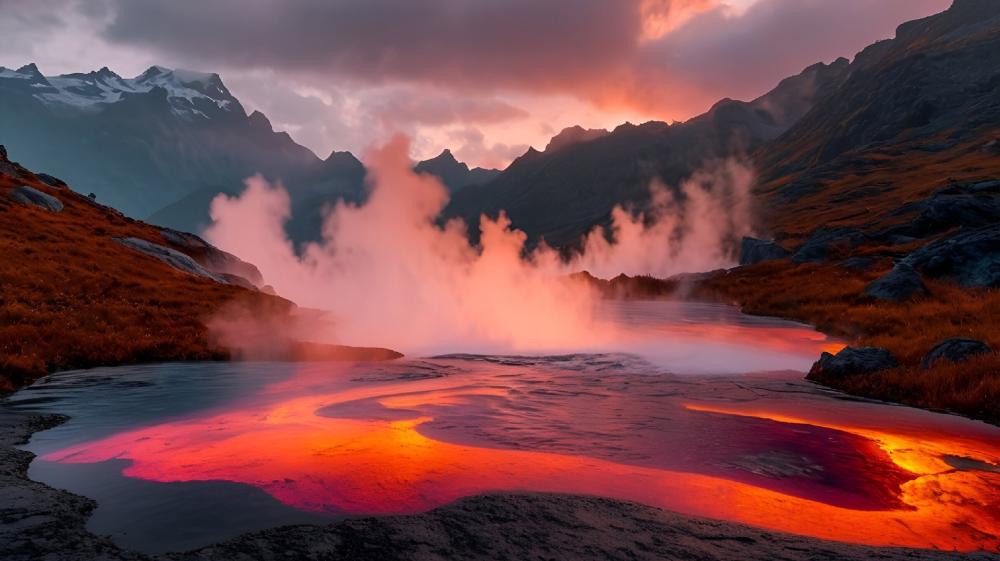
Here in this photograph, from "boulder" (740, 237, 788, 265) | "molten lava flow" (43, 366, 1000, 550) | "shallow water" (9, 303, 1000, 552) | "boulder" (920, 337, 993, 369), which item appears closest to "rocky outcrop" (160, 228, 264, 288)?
"shallow water" (9, 303, 1000, 552)

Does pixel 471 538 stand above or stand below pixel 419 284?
below

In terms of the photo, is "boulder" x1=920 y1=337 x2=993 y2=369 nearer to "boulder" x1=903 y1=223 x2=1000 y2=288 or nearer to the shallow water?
the shallow water

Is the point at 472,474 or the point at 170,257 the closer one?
the point at 472,474

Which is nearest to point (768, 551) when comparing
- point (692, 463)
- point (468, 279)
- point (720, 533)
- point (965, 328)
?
point (720, 533)

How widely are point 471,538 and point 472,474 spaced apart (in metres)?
3.55

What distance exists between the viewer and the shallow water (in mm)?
11016

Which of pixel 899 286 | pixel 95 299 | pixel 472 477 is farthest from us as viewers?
pixel 899 286

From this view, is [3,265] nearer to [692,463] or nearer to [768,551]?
[692,463]

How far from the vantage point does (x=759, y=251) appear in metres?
122

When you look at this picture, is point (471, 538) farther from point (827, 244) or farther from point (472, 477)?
point (827, 244)

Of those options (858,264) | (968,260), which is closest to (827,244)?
(858,264)

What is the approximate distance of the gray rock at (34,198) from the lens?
56.9 meters

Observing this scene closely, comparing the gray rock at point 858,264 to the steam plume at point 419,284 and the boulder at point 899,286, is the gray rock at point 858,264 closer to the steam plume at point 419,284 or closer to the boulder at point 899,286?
the boulder at point 899,286

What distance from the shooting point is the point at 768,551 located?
930 cm
